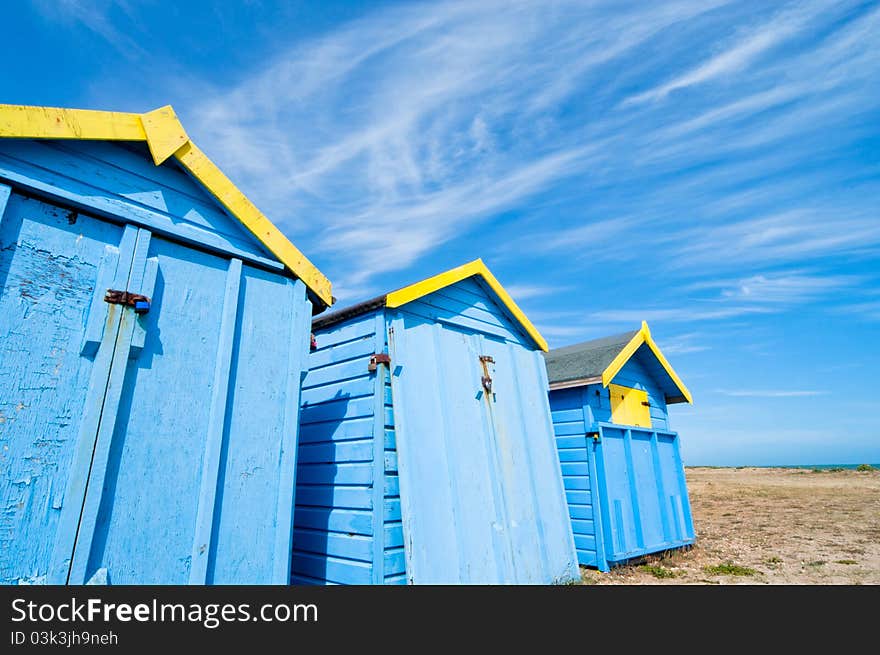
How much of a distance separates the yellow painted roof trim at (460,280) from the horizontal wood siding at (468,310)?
0.13 m

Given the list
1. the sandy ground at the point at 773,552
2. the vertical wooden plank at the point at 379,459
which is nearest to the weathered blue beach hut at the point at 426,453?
the vertical wooden plank at the point at 379,459

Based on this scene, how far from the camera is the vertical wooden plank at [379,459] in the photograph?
14.4ft

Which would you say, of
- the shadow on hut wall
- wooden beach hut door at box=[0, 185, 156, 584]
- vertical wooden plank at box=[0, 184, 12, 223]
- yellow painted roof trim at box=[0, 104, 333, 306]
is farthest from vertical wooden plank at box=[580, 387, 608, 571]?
vertical wooden plank at box=[0, 184, 12, 223]

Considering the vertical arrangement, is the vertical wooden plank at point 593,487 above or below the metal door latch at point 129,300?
below

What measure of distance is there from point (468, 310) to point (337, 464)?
110 inches

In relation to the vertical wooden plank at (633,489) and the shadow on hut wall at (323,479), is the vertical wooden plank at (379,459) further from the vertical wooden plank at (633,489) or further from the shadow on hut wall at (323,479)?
the vertical wooden plank at (633,489)

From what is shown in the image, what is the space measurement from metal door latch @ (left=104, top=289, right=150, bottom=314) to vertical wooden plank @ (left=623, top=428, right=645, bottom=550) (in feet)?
27.1

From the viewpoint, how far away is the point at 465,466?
5.43 m

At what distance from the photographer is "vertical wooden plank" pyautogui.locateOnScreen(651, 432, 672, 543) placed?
9.14 metres

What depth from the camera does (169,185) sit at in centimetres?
382

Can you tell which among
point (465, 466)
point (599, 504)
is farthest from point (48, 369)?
point (599, 504)

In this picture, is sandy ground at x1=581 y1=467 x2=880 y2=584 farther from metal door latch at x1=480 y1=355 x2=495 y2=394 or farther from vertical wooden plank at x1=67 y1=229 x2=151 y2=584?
vertical wooden plank at x1=67 y1=229 x2=151 y2=584

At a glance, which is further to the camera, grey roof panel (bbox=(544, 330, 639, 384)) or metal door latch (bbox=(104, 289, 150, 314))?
grey roof panel (bbox=(544, 330, 639, 384))
